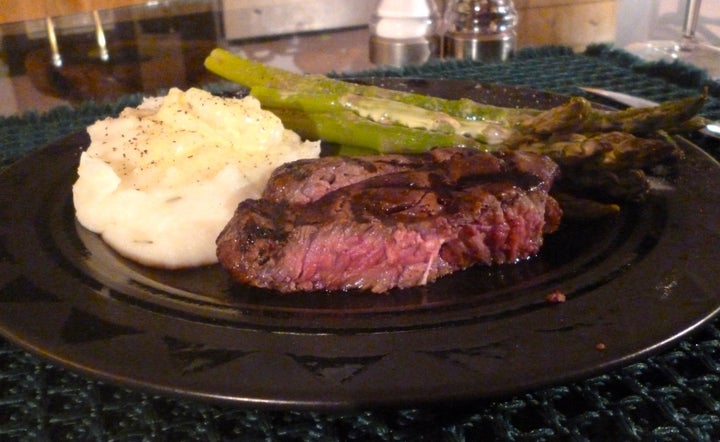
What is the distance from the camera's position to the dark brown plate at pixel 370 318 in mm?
1148

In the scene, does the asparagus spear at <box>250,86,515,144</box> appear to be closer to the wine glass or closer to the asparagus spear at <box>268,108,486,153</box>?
the asparagus spear at <box>268,108,486,153</box>

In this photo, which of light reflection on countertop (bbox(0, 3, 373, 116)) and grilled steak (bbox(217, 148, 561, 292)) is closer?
grilled steak (bbox(217, 148, 561, 292))

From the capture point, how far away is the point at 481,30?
151 inches

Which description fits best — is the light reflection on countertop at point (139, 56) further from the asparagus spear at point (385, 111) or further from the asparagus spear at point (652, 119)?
the asparagus spear at point (652, 119)

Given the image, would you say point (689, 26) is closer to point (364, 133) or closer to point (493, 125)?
point (493, 125)

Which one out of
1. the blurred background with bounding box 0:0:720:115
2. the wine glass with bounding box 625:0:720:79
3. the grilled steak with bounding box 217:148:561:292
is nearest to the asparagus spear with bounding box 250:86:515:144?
the grilled steak with bounding box 217:148:561:292

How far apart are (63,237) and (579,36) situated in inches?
160

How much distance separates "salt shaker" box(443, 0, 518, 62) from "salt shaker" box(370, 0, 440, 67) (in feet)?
0.41

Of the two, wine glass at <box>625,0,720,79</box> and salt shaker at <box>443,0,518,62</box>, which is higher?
salt shaker at <box>443,0,518,62</box>

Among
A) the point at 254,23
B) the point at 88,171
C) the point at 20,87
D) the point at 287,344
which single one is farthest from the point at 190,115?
the point at 254,23

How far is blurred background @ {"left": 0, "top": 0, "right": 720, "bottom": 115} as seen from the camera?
413 centimetres

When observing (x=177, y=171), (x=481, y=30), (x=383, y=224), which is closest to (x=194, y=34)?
(x=481, y=30)

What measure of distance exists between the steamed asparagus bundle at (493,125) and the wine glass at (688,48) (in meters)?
2.24

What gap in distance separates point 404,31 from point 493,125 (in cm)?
186
